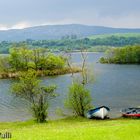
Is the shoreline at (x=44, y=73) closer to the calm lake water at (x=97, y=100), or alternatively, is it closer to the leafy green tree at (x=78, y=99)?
the calm lake water at (x=97, y=100)

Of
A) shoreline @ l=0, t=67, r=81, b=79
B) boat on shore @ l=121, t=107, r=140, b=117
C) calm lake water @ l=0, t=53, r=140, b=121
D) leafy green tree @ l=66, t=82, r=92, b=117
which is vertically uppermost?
leafy green tree @ l=66, t=82, r=92, b=117

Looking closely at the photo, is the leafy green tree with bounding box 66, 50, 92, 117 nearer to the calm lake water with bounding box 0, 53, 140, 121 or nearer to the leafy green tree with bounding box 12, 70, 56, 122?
the leafy green tree with bounding box 12, 70, 56, 122

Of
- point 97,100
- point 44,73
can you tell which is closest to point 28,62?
point 44,73

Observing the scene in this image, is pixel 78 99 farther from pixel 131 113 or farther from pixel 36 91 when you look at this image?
pixel 131 113

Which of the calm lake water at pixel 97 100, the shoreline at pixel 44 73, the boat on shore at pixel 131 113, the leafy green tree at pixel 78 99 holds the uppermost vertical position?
the leafy green tree at pixel 78 99

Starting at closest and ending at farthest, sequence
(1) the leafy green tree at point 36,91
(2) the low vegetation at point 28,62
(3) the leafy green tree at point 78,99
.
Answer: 1. (1) the leafy green tree at point 36,91
2. (3) the leafy green tree at point 78,99
3. (2) the low vegetation at point 28,62

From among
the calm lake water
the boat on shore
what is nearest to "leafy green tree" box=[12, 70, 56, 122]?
the calm lake water

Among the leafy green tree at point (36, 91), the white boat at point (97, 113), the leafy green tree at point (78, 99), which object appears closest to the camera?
the leafy green tree at point (36, 91)

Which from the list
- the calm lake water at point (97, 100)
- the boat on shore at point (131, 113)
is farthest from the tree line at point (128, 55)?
the boat on shore at point (131, 113)

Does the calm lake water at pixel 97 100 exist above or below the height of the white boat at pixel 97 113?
below

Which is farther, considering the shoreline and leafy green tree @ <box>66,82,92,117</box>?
the shoreline

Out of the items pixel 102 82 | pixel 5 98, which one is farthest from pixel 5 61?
pixel 5 98

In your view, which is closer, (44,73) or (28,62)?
(44,73)

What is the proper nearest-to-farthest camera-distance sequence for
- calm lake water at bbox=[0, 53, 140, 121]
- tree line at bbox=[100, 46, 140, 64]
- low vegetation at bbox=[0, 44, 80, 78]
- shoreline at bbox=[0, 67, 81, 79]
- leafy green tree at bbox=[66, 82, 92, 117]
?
leafy green tree at bbox=[66, 82, 92, 117]
calm lake water at bbox=[0, 53, 140, 121]
shoreline at bbox=[0, 67, 81, 79]
low vegetation at bbox=[0, 44, 80, 78]
tree line at bbox=[100, 46, 140, 64]
